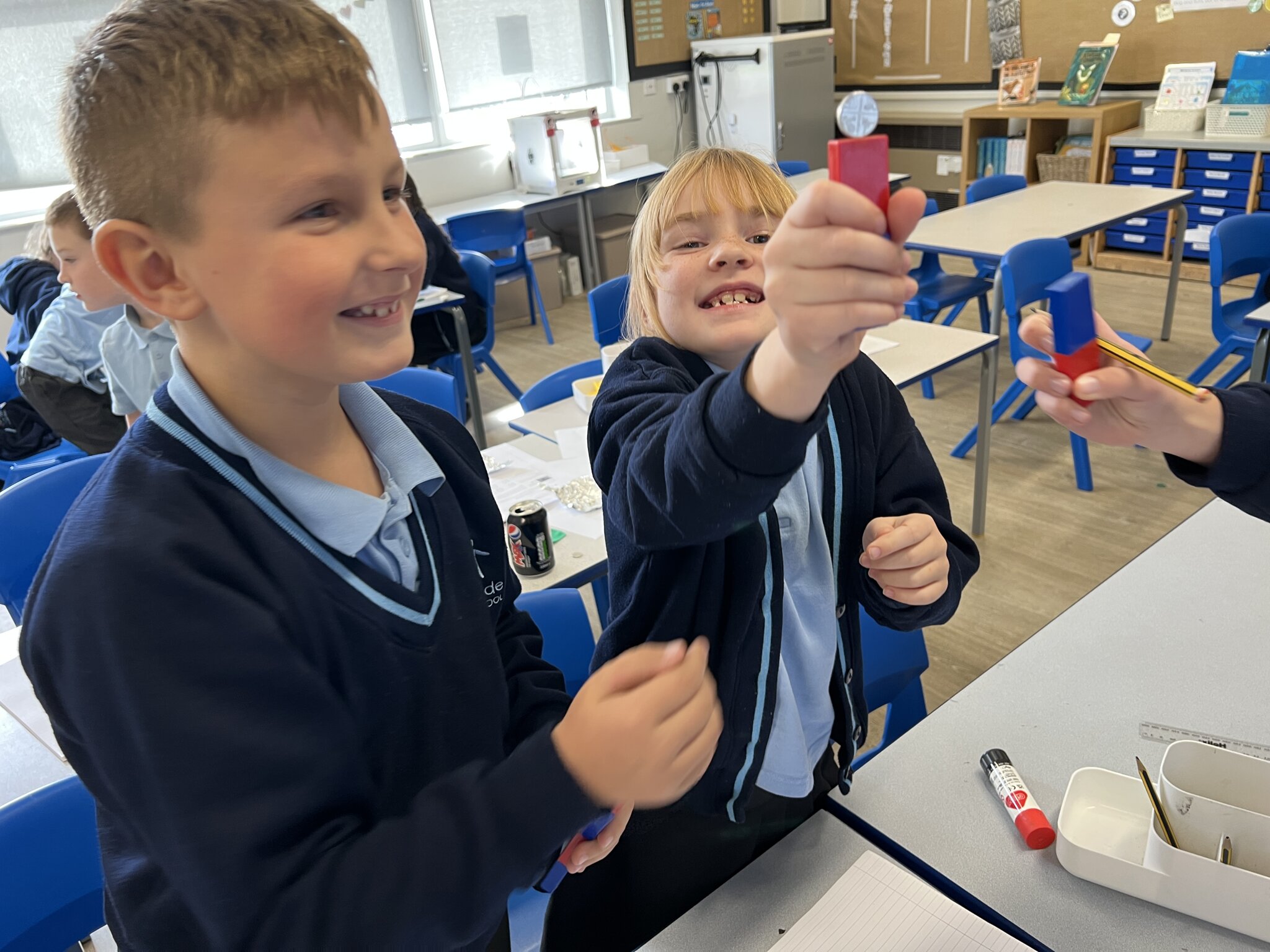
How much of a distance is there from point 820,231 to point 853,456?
49 centimetres

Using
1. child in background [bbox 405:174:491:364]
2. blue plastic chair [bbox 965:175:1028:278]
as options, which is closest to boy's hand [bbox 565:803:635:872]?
child in background [bbox 405:174:491:364]

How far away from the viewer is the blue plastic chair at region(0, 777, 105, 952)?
0.95 meters

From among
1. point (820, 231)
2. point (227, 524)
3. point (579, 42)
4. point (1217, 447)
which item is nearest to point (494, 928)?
point (227, 524)

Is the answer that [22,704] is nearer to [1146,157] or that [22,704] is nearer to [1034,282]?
[1034,282]

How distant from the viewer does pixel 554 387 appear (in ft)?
8.02

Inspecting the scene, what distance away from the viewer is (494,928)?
87 centimetres

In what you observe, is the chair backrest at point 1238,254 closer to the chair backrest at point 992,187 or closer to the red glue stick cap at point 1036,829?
the chair backrest at point 992,187

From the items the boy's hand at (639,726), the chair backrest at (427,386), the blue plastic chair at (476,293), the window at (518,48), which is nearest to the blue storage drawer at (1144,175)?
the window at (518,48)

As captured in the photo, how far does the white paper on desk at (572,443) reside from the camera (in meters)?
2.09

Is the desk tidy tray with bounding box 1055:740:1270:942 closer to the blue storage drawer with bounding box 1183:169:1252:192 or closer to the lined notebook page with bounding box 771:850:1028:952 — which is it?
the lined notebook page with bounding box 771:850:1028:952

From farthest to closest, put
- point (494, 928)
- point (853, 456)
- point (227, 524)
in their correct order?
point (853, 456) < point (494, 928) < point (227, 524)

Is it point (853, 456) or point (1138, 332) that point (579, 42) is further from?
point (853, 456)

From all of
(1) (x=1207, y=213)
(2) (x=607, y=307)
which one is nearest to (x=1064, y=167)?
(1) (x=1207, y=213)

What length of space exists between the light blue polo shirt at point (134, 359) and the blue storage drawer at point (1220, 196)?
5.00m
